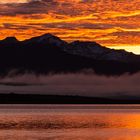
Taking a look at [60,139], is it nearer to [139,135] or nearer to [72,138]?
[72,138]

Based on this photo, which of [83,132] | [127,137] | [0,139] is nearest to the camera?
[0,139]

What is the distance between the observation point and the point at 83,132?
9781 centimetres

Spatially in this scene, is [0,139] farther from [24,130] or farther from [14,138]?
[24,130]

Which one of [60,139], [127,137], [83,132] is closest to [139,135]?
[127,137]

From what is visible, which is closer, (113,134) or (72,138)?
(72,138)

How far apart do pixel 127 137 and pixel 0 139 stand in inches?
816

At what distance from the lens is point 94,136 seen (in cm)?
9069

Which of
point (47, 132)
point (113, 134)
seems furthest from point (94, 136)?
point (47, 132)

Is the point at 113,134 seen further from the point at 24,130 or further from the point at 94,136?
the point at 24,130

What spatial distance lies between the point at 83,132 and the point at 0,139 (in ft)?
68.4

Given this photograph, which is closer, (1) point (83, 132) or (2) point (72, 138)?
(2) point (72, 138)

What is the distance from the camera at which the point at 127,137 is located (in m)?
89.0

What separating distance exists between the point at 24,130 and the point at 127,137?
21.5 m

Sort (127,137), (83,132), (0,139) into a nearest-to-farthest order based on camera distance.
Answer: (0,139), (127,137), (83,132)
